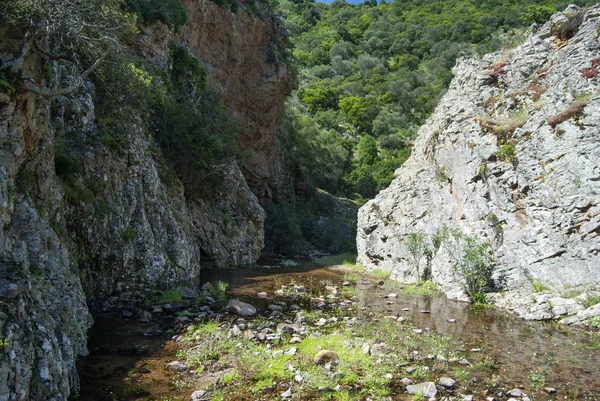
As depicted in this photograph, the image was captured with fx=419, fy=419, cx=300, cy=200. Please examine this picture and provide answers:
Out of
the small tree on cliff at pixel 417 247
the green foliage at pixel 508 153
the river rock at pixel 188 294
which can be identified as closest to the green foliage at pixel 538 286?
the green foliage at pixel 508 153

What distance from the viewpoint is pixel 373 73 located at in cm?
8925

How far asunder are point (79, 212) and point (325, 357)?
9.89 metres

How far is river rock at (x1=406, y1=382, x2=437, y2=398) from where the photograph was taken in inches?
295

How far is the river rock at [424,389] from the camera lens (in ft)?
24.6

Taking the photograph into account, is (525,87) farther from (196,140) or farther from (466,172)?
(196,140)

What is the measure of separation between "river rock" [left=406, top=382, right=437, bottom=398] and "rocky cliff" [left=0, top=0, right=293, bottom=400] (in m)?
5.78

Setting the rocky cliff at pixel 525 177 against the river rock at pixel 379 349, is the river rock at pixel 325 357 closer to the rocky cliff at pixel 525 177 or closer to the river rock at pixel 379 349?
the river rock at pixel 379 349

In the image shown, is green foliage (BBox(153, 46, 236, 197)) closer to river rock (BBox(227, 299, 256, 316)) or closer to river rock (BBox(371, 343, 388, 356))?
river rock (BBox(227, 299, 256, 316))

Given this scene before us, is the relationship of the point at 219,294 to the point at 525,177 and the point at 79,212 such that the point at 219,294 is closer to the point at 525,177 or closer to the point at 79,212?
the point at 79,212

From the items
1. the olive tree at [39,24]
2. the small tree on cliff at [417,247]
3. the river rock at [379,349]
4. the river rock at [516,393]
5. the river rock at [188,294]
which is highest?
the olive tree at [39,24]

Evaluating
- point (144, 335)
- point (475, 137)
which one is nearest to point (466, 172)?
point (475, 137)

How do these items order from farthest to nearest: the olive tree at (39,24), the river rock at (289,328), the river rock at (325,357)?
1. the river rock at (289,328)
2. the olive tree at (39,24)
3. the river rock at (325,357)

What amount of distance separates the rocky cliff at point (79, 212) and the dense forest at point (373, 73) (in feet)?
73.5

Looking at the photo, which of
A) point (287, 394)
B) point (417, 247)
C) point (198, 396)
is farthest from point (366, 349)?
point (417, 247)
